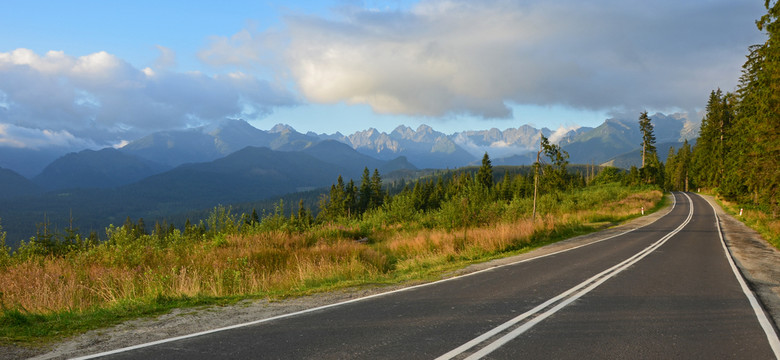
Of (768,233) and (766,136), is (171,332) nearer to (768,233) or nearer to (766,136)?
(768,233)

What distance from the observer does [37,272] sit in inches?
380

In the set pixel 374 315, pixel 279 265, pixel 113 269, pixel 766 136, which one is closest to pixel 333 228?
pixel 279 265

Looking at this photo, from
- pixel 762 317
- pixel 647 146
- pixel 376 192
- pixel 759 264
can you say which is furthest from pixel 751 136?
pixel 376 192

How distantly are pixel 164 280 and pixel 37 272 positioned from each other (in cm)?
415

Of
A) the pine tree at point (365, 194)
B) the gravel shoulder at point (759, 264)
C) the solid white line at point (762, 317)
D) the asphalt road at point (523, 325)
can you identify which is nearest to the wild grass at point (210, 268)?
the asphalt road at point (523, 325)

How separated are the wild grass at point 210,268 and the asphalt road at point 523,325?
7.28 ft

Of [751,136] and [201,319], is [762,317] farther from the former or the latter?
[751,136]

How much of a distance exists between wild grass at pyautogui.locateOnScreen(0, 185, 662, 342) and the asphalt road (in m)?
2.22

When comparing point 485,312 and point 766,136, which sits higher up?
point 766,136

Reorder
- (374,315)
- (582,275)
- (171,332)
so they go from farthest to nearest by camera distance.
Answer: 1. (582,275)
2. (374,315)
3. (171,332)

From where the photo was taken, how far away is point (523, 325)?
5469mm

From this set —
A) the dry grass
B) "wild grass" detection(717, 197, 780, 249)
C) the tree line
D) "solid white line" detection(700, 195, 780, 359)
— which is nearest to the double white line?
"solid white line" detection(700, 195, 780, 359)

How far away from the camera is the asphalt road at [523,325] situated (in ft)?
14.9

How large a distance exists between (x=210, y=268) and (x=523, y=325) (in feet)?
30.3
